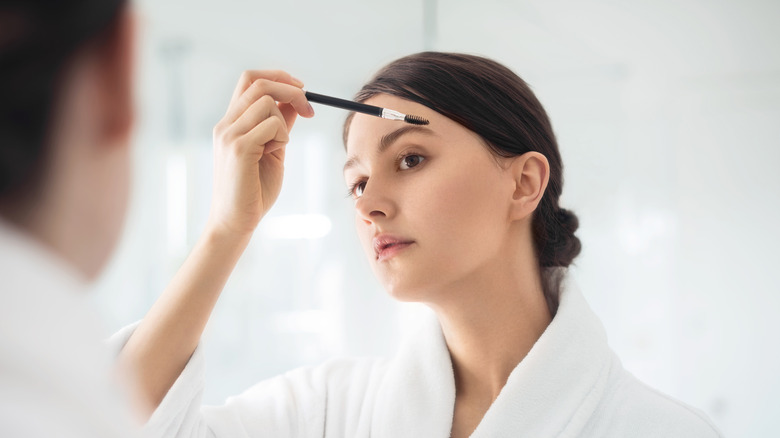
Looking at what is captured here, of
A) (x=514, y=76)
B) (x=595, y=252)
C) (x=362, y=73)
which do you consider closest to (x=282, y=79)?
(x=514, y=76)

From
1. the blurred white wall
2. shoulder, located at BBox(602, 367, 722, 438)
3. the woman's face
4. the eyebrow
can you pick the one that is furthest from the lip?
the blurred white wall

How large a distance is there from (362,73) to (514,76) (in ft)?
2.44

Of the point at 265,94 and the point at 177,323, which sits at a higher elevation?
the point at 265,94

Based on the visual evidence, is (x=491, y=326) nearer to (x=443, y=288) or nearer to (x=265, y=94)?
(x=443, y=288)

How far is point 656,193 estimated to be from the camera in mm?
1646

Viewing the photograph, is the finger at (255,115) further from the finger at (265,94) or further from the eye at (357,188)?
the eye at (357,188)

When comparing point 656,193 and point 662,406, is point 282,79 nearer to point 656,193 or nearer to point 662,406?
point 662,406

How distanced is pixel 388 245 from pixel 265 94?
0.81 feet

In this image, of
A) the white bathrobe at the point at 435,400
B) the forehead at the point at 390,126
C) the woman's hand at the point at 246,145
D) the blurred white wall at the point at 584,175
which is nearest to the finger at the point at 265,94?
the woman's hand at the point at 246,145

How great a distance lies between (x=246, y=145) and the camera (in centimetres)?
78

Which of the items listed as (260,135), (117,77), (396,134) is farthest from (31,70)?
(396,134)

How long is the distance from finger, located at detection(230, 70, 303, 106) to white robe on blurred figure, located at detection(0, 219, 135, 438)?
59cm

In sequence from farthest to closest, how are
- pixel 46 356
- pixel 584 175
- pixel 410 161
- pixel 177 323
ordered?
pixel 584 175, pixel 410 161, pixel 177 323, pixel 46 356

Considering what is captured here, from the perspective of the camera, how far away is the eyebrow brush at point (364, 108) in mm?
802
